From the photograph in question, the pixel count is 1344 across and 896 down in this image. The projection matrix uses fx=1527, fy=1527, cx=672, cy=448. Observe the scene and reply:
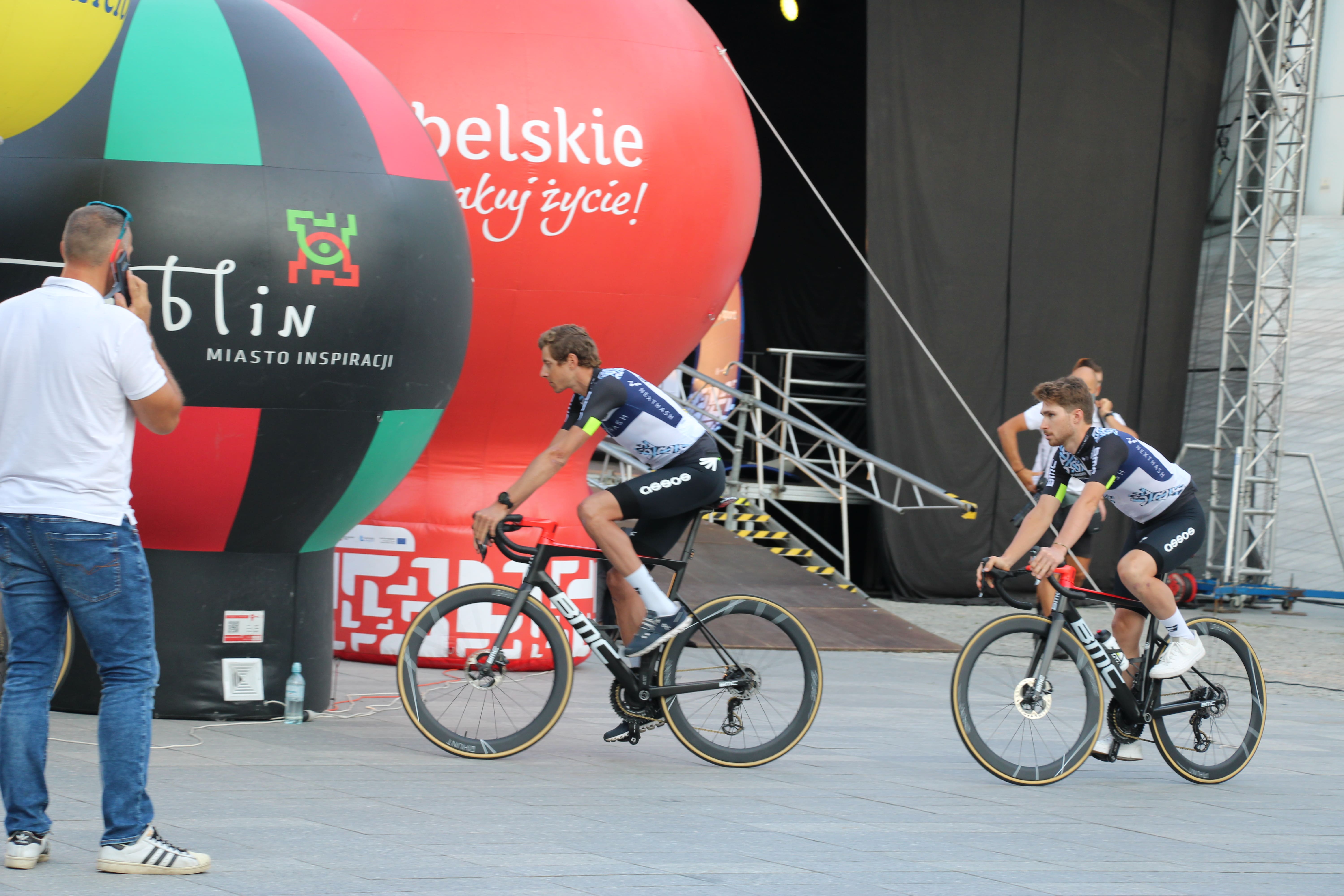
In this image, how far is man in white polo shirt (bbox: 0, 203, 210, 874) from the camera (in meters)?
4.06

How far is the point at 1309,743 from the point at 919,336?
26.7 feet

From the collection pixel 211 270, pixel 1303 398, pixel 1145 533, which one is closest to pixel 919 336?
pixel 1303 398

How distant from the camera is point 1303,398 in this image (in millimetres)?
17047

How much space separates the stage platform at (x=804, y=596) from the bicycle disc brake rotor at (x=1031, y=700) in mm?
4614

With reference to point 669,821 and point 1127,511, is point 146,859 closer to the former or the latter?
point 669,821

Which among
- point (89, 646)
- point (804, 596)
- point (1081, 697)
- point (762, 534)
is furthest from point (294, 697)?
point (762, 534)

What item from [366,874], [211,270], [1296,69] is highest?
[1296,69]

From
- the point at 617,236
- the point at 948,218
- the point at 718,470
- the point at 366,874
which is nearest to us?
the point at 366,874

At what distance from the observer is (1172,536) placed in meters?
6.57

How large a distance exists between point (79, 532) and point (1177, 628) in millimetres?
4453

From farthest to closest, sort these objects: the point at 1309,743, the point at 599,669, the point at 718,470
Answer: the point at 599,669, the point at 1309,743, the point at 718,470

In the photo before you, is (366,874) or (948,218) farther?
(948,218)

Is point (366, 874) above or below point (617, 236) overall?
below

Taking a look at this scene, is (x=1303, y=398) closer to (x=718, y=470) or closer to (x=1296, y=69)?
(x=1296, y=69)
